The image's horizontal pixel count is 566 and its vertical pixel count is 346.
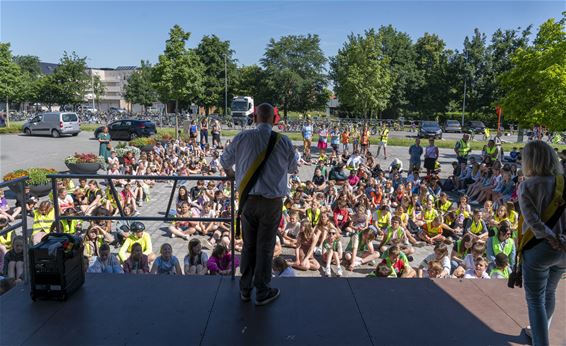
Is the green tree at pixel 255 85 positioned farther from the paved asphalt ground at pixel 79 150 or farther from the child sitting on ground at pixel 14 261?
the child sitting on ground at pixel 14 261

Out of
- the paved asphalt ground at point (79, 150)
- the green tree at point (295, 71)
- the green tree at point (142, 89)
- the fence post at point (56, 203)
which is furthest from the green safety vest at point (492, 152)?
the green tree at point (142, 89)

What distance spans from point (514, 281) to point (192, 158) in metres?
16.8

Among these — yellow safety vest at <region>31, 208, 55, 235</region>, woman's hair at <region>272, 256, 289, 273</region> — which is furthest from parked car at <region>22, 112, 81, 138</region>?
woman's hair at <region>272, 256, 289, 273</region>

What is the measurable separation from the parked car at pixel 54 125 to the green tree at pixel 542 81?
91.3 feet

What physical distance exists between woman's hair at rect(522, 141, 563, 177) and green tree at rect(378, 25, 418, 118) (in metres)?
52.0

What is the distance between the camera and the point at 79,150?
24.5 meters

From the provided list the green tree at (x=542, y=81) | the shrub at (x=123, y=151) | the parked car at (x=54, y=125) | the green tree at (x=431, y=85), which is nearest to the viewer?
the green tree at (x=542, y=81)

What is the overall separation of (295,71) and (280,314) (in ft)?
188

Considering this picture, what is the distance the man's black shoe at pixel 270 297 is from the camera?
3883 mm

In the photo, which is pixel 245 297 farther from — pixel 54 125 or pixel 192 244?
pixel 54 125

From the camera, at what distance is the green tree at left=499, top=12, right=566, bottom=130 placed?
17.9 metres

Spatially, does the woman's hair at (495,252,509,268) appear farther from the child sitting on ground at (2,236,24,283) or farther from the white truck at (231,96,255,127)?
the white truck at (231,96,255,127)

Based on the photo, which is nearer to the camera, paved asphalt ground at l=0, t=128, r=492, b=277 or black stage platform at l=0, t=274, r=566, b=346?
black stage platform at l=0, t=274, r=566, b=346

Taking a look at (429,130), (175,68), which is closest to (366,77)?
(429,130)
